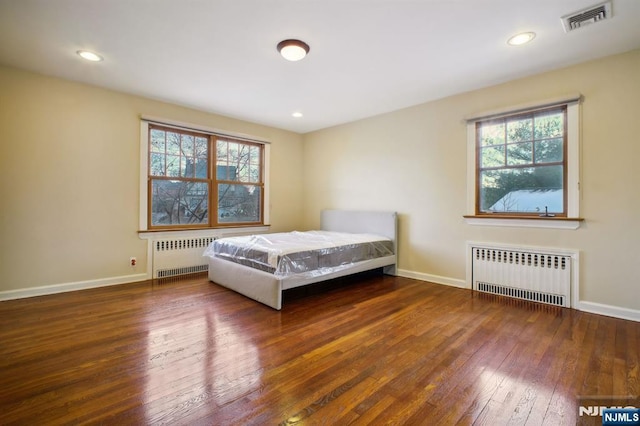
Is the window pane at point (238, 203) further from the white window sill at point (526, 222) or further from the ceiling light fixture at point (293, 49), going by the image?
the white window sill at point (526, 222)

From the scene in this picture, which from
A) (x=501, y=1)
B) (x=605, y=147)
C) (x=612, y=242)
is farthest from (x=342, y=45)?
(x=612, y=242)

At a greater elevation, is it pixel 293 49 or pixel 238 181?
pixel 293 49

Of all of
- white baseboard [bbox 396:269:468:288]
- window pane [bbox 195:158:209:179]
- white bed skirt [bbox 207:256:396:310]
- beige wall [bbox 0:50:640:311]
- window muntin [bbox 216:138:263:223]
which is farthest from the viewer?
window muntin [bbox 216:138:263:223]

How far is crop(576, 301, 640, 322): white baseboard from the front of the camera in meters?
2.80

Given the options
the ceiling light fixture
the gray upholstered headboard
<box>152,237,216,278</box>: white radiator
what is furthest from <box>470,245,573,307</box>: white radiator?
<box>152,237,216,278</box>: white radiator

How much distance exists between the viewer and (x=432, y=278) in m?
4.22

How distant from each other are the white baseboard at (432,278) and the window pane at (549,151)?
1.78m

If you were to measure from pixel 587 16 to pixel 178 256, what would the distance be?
17.5ft

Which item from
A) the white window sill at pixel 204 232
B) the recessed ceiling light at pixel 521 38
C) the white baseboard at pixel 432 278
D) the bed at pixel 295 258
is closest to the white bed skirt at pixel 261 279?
the bed at pixel 295 258

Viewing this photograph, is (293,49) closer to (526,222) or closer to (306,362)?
(306,362)

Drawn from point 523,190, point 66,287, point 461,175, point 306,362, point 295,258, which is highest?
point 461,175

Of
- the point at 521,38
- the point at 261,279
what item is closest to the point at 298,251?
the point at 261,279

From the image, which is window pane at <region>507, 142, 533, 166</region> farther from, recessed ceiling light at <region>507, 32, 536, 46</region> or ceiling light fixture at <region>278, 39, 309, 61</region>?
ceiling light fixture at <region>278, 39, 309, 61</region>

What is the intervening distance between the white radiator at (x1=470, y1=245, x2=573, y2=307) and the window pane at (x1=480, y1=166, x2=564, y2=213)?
20.8 inches
